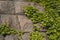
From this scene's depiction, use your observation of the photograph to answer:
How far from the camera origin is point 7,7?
4355 millimetres

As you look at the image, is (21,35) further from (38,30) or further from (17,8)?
(17,8)

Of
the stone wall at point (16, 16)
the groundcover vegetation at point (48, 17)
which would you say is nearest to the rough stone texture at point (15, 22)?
the stone wall at point (16, 16)

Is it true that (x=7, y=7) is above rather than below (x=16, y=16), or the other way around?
above

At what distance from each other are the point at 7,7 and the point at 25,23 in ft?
2.22

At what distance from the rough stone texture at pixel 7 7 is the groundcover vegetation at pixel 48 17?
34cm

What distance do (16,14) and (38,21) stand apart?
0.55 m

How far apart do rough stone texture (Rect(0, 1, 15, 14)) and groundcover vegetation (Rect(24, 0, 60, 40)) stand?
0.34m

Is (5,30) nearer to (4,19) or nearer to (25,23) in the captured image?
(4,19)

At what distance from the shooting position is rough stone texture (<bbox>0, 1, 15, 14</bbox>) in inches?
167

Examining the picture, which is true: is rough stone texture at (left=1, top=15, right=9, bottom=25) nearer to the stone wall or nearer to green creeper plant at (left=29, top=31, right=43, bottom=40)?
the stone wall

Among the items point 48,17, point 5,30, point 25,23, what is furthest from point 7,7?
point 48,17

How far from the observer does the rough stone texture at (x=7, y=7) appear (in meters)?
4.24

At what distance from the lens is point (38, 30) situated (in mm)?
3863

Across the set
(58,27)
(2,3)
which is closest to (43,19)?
(58,27)
